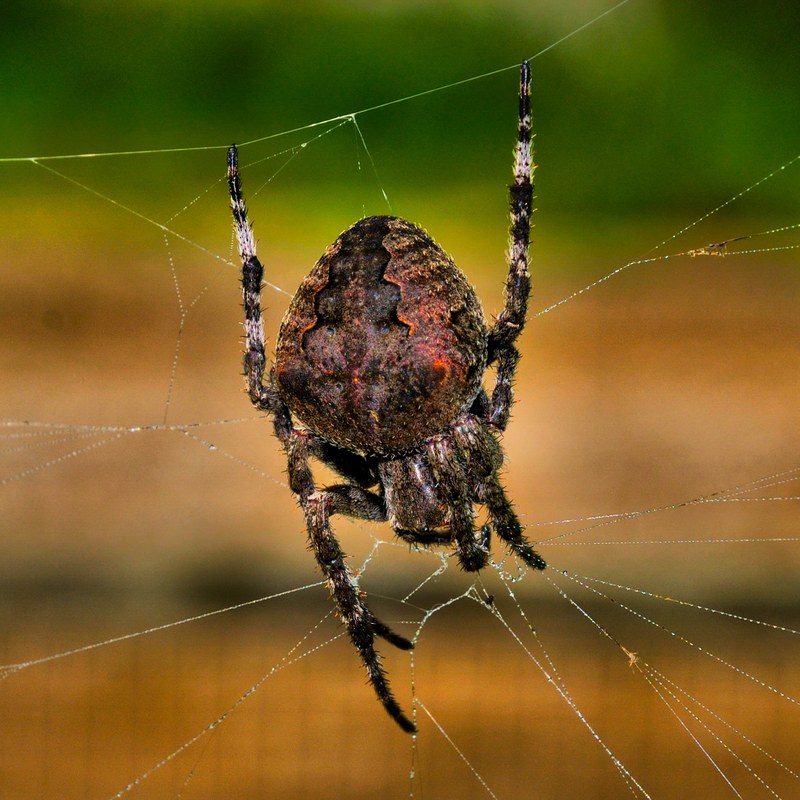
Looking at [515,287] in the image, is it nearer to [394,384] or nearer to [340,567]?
[394,384]

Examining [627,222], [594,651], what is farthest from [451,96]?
[594,651]

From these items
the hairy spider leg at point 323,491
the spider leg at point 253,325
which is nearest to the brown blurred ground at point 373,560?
the hairy spider leg at point 323,491

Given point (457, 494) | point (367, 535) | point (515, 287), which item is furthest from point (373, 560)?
point (515, 287)

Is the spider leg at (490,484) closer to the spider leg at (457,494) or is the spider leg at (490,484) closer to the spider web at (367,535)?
the spider leg at (457,494)

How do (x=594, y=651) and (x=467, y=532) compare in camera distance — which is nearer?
(x=467, y=532)

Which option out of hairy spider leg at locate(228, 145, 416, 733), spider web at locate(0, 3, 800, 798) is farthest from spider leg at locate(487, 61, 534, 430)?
spider web at locate(0, 3, 800, 798)

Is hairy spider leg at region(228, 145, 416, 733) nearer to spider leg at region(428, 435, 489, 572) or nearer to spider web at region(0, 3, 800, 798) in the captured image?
spider leg at region(428, 435, 489, 572)

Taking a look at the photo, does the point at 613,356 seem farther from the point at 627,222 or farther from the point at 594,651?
the point at 594,651
